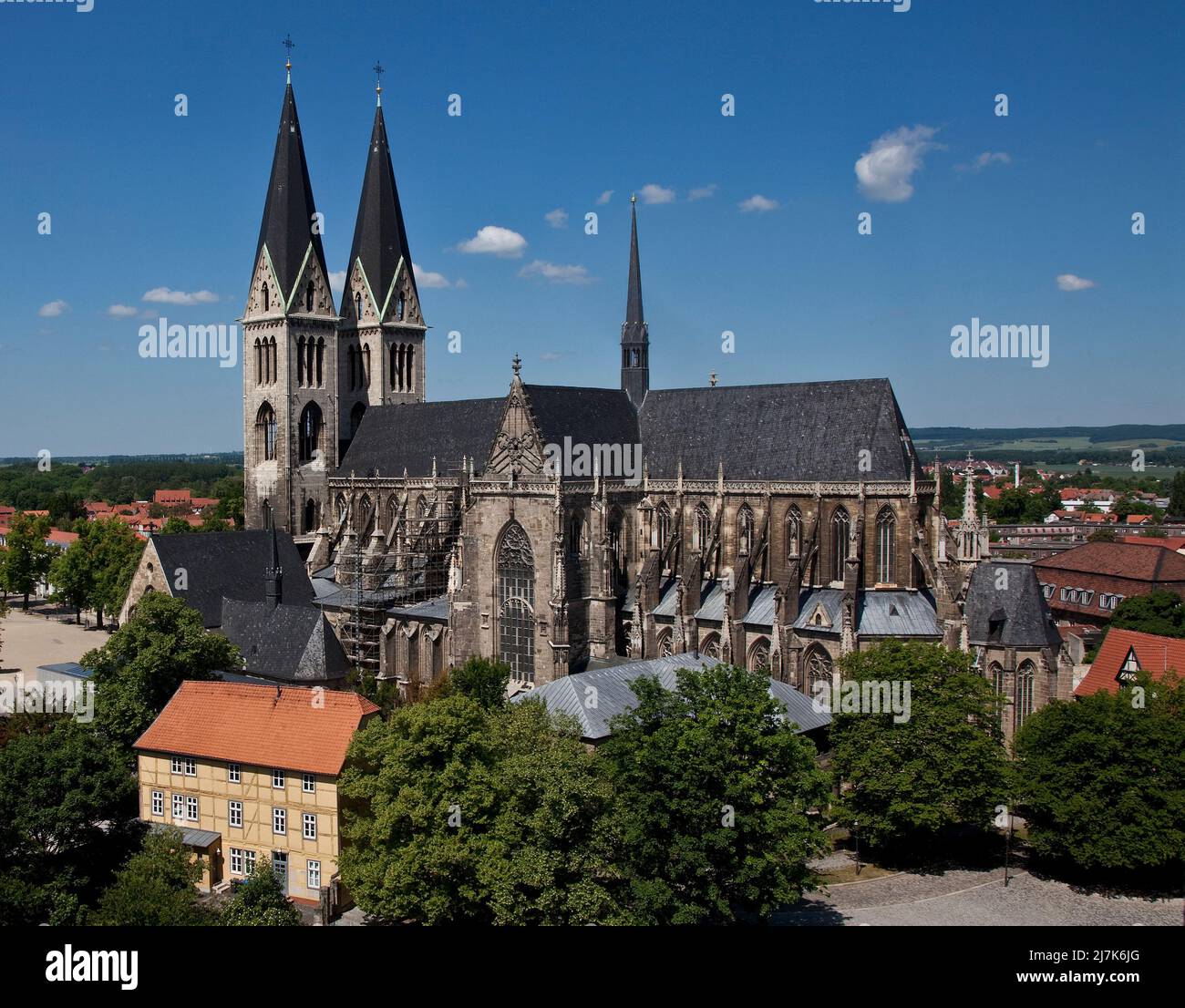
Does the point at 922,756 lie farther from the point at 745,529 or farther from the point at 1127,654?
the point at 745,529

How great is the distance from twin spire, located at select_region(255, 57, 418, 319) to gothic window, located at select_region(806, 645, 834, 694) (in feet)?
149

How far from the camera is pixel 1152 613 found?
68.0m

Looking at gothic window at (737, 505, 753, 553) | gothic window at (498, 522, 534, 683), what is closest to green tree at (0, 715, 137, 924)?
gothic window at (498, 522, 534, 683)

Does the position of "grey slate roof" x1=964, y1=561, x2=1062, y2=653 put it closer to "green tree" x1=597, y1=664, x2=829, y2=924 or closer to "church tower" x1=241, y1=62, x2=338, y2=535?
"green tree" x1=597, y1=664, x2=829, y2=924

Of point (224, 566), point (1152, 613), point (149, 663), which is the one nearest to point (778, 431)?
point (1152, 613)

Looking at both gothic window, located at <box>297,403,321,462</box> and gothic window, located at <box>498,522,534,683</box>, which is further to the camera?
gothic window, located at <box>297,403,321,462</box>

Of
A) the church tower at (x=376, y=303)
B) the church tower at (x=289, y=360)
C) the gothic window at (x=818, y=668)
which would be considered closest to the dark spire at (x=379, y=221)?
the church tower at (x=376, y=303)

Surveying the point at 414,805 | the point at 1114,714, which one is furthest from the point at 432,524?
Result: the point at 1114,714

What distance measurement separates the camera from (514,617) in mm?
55688

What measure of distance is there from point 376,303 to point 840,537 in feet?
139

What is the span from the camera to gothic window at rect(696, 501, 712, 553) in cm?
5856

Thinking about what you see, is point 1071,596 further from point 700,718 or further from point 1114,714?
point 700,718

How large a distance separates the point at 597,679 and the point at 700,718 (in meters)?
14.1
